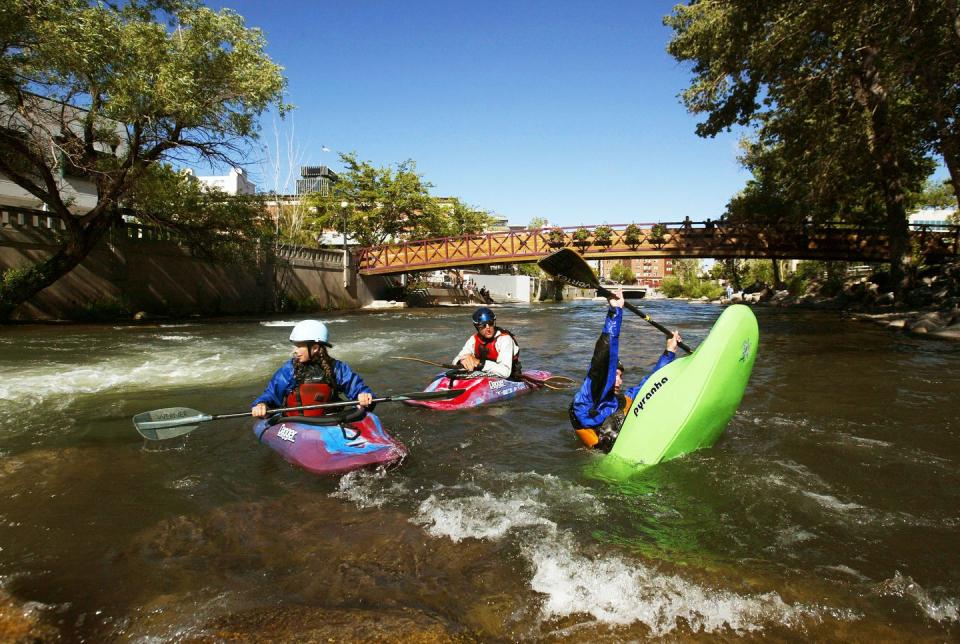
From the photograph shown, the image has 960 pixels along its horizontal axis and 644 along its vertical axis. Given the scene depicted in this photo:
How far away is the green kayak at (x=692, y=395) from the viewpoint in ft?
14.2

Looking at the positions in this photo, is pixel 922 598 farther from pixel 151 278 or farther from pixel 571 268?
pixel 151 278

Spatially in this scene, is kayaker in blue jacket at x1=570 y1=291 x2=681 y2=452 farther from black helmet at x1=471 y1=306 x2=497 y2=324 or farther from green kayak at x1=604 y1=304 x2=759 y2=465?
black helmet at x1=471 y1=306 x2=497 y2=324

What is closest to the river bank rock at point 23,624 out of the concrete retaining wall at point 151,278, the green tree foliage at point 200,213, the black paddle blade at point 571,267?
the black paddle blade at point 571,267

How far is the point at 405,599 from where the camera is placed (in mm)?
2842

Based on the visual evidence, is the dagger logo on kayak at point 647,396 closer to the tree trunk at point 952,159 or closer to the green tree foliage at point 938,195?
the tree trunk at point 952,159

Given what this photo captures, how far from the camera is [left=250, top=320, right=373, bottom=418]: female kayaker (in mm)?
5152

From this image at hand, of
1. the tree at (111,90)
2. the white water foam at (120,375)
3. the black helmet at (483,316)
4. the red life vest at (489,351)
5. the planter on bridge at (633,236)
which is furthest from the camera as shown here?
the planter on bridge at (633,236)

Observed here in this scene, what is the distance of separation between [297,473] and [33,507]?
1.86 meters

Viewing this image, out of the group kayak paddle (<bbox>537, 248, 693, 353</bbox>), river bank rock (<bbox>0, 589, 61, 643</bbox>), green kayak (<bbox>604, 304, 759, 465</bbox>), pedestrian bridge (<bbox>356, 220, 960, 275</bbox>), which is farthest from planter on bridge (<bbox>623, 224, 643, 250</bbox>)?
river bank rock (<bbox>0, 589, 61, 643</bbox>)

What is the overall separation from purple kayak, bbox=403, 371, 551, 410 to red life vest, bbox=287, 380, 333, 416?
209 centimetres

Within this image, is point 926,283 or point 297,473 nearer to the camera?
point 297,473

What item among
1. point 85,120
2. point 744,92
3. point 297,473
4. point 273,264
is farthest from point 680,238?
point 297,473

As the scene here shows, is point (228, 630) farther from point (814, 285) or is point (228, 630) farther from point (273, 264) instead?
point (814, 285)

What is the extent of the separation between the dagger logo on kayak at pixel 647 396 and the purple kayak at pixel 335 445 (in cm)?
211
